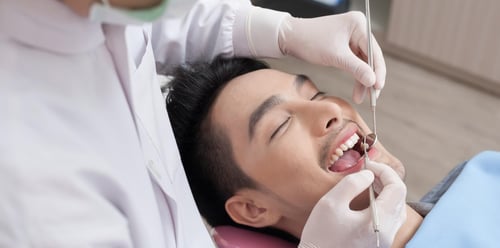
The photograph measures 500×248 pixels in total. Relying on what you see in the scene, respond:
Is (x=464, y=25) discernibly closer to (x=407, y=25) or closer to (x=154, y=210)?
(x=407, y=25)

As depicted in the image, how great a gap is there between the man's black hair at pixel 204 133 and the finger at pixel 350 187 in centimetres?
26

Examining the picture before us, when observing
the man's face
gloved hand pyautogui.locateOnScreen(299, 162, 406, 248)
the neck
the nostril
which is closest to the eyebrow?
the man's face

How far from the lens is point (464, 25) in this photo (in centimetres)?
282

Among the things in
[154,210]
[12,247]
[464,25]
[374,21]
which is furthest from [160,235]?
[374,21]

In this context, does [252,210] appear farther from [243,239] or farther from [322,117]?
[322,117]

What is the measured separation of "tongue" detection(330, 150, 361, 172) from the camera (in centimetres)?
132

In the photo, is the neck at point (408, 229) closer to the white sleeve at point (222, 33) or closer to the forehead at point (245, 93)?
the forehead at point (245, 93)

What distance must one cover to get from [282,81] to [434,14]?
1.76 m

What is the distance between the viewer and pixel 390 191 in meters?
1.21

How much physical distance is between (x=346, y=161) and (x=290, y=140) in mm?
141

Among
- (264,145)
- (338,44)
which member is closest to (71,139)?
(264,145)

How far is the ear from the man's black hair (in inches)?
1.0

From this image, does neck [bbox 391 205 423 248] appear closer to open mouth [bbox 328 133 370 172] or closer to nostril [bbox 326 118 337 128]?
open mouth [bbox 328 133 370 172]

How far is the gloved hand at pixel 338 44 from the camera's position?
55.1 inches
